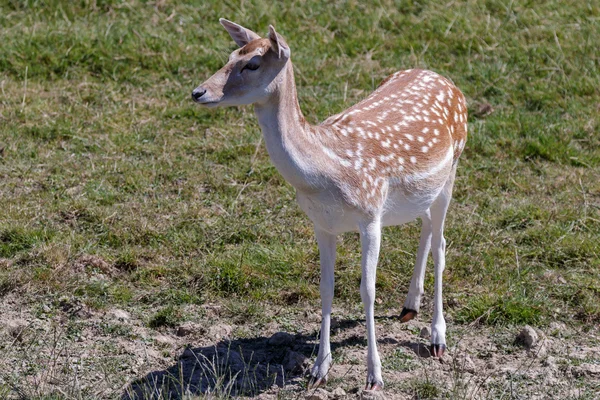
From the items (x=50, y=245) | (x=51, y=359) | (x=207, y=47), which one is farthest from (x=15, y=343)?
(x=207, y=47)

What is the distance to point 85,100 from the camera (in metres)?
9.28

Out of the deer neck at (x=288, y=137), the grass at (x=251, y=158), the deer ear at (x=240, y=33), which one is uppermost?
the deer ear at (x=240, y=33)

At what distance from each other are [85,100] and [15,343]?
3.78 metres

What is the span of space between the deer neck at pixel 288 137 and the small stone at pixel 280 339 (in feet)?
3.86

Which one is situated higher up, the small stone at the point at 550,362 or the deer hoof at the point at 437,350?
the small stone at the point at 550,362

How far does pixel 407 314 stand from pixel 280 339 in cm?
90

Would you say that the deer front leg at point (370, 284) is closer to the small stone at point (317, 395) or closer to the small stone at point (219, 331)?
the small stone at point (317, 395)

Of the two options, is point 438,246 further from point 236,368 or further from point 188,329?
point 188,329

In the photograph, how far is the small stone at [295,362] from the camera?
584 cm

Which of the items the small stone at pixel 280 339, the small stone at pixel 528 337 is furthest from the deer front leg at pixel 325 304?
the small stone at pixel 528 337

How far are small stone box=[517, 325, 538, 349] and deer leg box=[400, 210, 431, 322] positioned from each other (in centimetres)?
70

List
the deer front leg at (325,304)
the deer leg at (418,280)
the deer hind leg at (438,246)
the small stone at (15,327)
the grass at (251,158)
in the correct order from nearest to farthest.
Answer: the deer front leg at (325,304), the small stone at (15,327), the deer hind leg at (438,246), the deer leg at (418,280), the grass at (251,158)

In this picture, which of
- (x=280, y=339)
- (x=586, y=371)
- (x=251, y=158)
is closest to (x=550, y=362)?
(x=586, y=371)

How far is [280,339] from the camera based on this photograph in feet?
20.2
